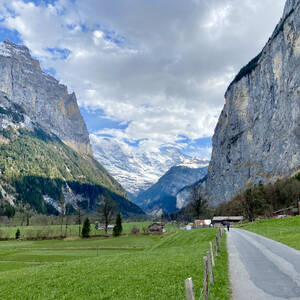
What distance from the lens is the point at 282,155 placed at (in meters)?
169

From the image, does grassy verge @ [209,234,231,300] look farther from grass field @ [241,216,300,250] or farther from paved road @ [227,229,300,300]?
grass field @ [241,216,300,250]

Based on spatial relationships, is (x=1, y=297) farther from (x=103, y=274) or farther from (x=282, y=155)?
(x=282, y=155)

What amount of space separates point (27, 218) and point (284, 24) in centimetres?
21594

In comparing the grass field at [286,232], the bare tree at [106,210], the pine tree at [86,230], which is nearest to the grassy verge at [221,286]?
the grass field at [286,232]

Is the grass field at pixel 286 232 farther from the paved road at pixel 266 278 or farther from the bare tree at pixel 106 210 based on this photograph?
the bare tree at pixel 106 210

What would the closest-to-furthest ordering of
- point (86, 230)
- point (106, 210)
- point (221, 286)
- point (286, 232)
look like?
point (221, 286) < point (286, 232) < point (86, 230) < point (106, 210)

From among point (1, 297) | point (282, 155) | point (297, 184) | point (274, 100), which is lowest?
point (1, 297)

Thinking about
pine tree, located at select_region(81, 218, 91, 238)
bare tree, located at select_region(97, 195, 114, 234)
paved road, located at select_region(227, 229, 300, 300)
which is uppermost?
bare tree, located at select_region(97, 195, 114, 234)

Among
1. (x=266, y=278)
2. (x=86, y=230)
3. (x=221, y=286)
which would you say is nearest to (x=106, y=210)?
(x=86, y=230)

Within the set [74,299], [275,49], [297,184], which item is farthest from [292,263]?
[275,49]

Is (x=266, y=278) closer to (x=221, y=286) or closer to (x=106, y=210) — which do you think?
(x=221, y=286)

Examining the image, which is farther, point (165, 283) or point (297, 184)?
point (297, 184)

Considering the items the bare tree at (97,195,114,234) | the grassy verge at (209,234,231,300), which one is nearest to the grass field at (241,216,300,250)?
the grassy verge at (209,234,231,300)

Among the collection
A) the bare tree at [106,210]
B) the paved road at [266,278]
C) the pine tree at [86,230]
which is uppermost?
the bare tree at [106,210]
